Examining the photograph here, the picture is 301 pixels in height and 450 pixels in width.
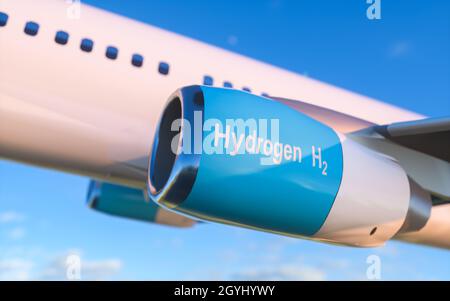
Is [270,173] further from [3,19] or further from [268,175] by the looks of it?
[3,19]

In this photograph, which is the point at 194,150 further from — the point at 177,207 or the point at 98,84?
the point at 98,84

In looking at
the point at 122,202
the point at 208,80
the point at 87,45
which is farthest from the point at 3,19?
the point at 122,202

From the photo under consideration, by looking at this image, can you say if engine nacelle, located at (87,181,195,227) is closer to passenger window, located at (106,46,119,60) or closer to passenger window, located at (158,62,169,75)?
passenger window, located at (158,62,169,75)

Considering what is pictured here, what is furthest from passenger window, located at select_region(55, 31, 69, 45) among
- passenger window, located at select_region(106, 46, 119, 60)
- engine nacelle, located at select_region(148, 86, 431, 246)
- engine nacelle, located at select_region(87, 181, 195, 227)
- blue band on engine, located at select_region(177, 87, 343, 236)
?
engine nacelle, located at select_region(87, 181, 195, 227)

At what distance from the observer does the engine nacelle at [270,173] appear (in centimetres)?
270

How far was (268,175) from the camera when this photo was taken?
9.21 ft

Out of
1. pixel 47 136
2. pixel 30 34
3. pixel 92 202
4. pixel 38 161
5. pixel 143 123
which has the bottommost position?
pixel 92 202

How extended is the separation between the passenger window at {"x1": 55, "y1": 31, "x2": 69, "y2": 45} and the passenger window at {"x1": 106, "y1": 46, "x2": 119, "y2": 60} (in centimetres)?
34

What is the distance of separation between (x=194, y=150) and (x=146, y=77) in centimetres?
158

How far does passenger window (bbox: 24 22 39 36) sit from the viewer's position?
12.1ft

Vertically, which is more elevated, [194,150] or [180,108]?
[180,108]

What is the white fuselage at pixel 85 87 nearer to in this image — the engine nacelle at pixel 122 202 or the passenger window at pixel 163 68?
the passenger window at pixel 163 68

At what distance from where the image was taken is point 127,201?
6.36 metres

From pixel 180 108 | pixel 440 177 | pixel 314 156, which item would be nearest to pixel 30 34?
pixel 180 108
